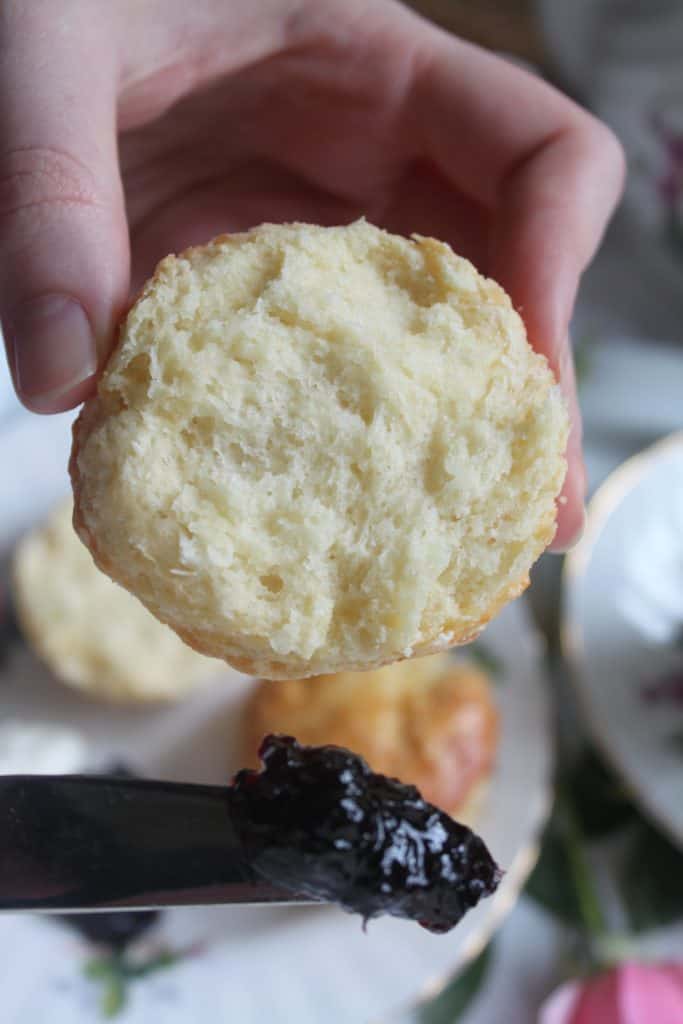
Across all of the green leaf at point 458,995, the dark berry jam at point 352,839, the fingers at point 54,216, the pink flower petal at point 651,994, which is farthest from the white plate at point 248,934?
the fingers at point 54,216

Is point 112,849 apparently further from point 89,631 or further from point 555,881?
point 555,881

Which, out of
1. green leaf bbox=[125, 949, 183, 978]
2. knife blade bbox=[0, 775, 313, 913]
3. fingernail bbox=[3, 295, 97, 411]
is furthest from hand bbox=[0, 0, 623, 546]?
green leaf bbox=[125, 949, 183, 978]

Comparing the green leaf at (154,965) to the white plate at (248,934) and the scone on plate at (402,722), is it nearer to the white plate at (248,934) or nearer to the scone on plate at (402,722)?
the white plate at (248,934)

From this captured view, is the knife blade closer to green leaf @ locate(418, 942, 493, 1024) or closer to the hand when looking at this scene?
the hand

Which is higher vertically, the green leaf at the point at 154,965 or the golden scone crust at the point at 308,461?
the golden scone crust at the point at 308,461

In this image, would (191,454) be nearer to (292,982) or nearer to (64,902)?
(64,902)

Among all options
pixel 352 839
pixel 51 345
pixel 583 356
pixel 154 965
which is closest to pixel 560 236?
pixel 51 345
